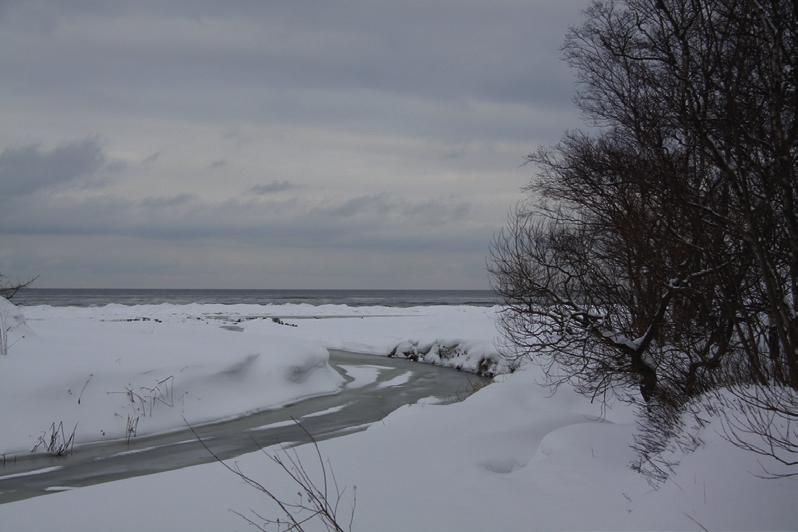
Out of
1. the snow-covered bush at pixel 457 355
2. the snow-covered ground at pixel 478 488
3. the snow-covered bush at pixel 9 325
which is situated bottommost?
the snow-covered bush at pixel 457 355

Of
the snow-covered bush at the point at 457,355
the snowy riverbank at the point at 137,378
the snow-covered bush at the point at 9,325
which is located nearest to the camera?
the snowy riverbank at the point at 137,378

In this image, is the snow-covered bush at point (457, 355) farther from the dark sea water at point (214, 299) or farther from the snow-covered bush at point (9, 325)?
the dark sea water at point (214, 299)

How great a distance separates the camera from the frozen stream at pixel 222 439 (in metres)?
8.43

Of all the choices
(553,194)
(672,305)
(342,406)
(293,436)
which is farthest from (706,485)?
(342,406)

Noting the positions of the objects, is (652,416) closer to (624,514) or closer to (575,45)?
(624,514)

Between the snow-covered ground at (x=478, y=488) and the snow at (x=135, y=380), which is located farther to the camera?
the snow at (x=135, y=380)

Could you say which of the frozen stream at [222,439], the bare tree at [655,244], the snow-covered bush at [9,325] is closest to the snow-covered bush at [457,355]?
the frozen stream at [222,439]

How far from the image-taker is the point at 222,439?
34.8 ft

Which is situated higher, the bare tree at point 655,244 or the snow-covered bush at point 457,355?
the bare tree at point 655,244

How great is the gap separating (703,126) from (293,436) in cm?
854

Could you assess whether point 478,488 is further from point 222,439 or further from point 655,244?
point 222,439

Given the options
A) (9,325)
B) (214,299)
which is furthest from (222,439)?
(214,299)

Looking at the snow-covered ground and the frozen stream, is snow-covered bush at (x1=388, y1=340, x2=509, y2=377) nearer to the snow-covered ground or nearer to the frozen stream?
the frozen stream

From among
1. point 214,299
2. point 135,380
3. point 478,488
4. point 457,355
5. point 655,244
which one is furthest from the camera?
point 214,299
